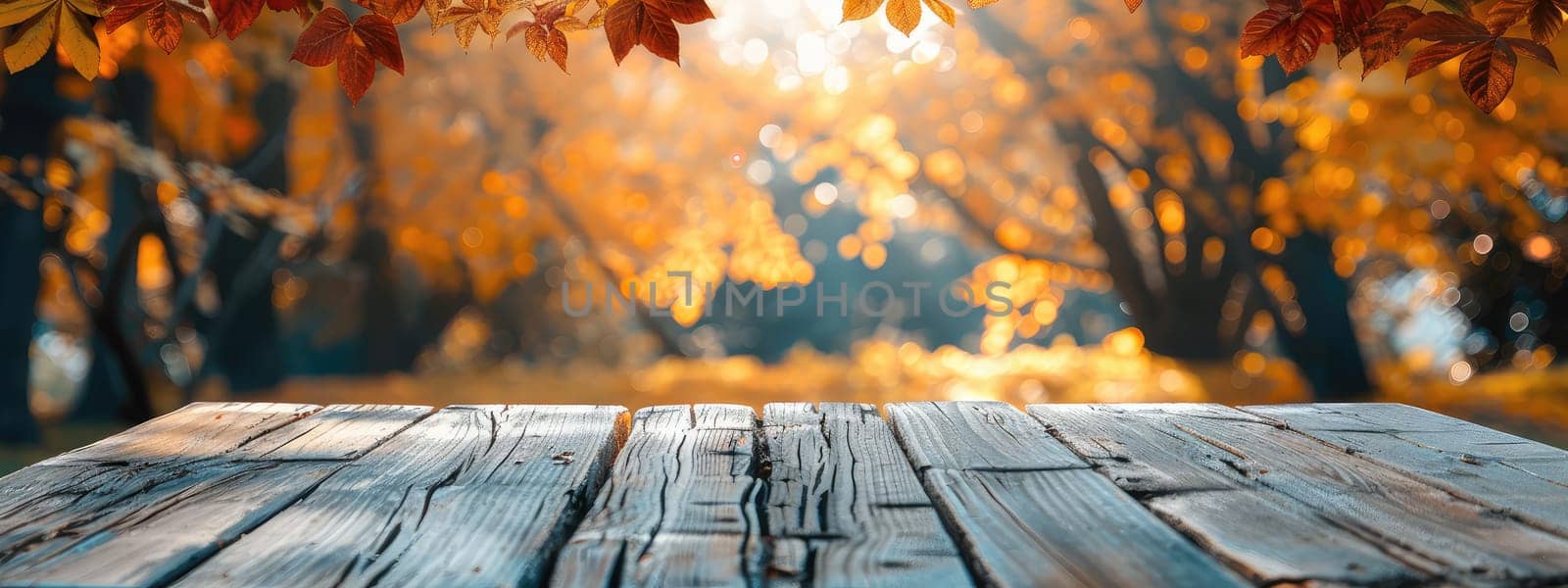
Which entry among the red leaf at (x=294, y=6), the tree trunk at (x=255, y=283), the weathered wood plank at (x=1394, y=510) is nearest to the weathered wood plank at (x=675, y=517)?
the weathered wood plank at (x=1394, y=510)

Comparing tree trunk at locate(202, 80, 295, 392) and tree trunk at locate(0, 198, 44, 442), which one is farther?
tree trunk at locate(202, 80, 295, 392)

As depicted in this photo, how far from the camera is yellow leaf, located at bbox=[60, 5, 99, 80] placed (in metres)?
1.81

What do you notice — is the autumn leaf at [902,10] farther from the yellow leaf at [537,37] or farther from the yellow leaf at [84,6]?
the yellow leaf at [84,6]

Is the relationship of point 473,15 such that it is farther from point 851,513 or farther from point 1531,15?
point 1531,15

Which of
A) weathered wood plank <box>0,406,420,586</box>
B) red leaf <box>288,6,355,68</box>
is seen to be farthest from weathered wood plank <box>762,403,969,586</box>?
red leaf <box>288,6,355,68</box>

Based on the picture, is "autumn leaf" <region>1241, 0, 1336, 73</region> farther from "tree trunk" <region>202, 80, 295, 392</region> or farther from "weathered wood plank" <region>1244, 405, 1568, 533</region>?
"tree trunk" <region>202, 80, 295, 392</region>

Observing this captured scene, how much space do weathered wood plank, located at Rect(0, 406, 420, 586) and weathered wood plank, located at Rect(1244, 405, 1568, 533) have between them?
177 cm

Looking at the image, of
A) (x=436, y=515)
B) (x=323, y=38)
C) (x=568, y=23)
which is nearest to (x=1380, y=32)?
(x=568, y=23)

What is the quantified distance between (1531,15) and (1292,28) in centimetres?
43

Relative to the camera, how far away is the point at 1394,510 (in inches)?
53.2

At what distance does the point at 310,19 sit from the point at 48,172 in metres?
6.98

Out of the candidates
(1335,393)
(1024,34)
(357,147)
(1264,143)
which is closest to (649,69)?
(357,147)

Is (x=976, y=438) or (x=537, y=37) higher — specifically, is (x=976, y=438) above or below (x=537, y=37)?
below

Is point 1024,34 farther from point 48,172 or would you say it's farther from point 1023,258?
point 48,172
